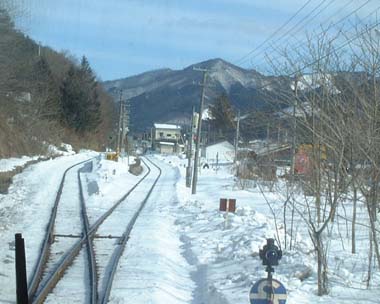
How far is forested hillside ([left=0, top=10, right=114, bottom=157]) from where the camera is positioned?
49.0 metres

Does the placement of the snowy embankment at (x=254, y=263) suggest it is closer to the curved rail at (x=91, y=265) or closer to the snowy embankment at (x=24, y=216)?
the curved rail at (x=91, y=265)

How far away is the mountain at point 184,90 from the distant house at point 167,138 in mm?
2635

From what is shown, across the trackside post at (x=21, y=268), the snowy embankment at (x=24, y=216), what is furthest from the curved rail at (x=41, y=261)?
the trackside post at (x=21, y=268)

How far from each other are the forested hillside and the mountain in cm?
511

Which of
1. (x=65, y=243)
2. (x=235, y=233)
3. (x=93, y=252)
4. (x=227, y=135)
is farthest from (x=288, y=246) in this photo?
(x=227, y=135)

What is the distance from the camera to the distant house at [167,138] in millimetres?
156475

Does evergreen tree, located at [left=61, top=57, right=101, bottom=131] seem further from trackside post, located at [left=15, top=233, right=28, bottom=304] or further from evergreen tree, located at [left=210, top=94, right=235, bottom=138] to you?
trackside post, located at [left=15, top=233, right=28, bottom=304]

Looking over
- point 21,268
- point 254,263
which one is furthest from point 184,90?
point 21,268

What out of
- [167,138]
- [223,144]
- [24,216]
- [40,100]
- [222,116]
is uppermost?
[222,116]

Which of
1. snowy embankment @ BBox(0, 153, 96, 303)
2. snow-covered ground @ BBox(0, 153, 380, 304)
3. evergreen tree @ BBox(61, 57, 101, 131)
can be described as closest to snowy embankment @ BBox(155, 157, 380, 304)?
snow-covered ground @ BBox(0, 153, 380, 304)

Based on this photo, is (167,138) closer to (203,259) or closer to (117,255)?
(117,255)

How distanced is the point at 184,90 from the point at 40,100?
745 inches

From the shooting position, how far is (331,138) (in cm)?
1012

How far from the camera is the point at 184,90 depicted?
85.6 metres
